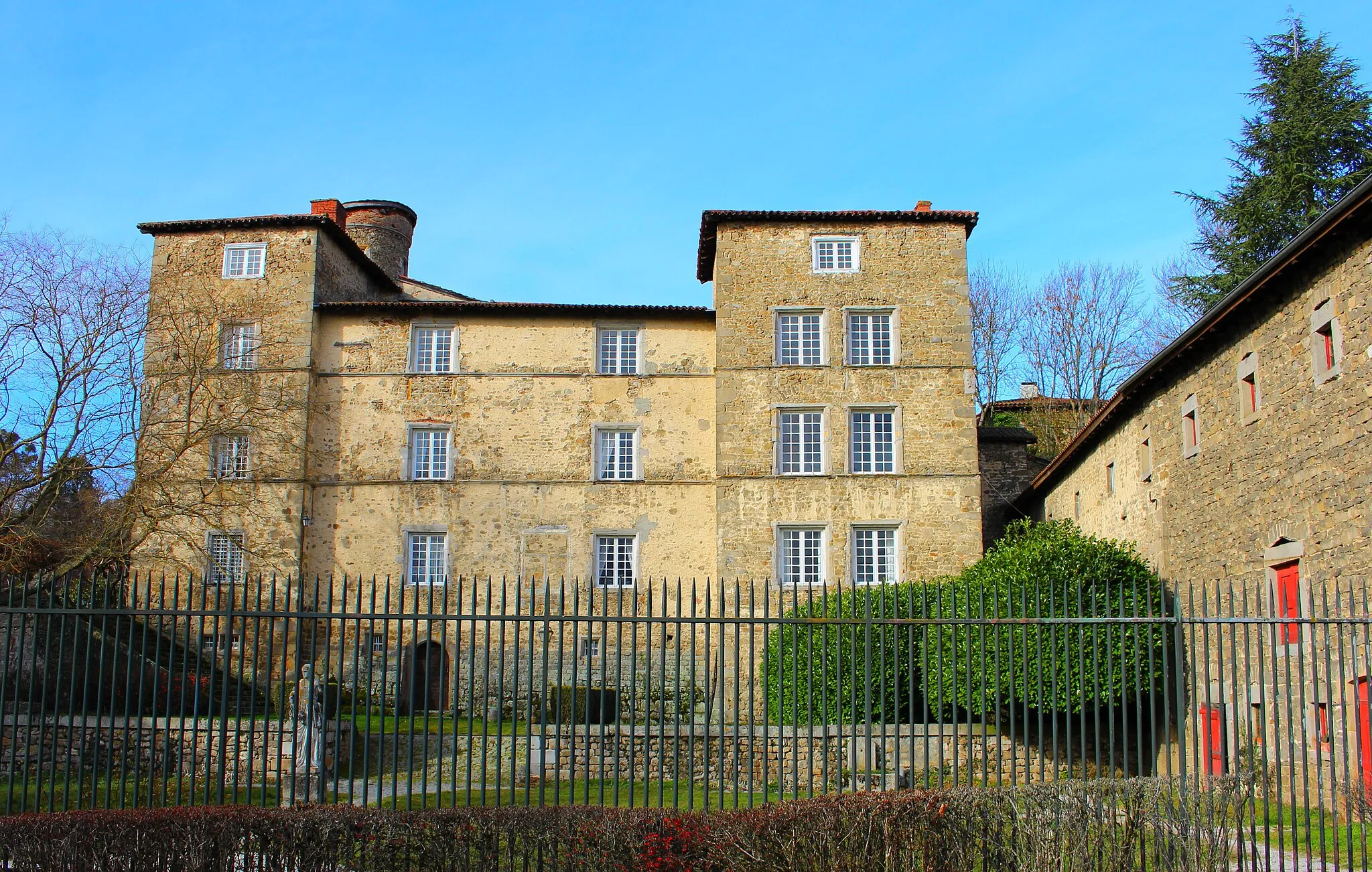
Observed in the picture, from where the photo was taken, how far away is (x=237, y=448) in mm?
27094

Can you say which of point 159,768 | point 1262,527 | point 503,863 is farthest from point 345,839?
point 1262,527

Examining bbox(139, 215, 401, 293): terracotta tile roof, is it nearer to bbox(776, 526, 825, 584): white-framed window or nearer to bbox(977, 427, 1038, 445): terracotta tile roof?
bbox(776, 526, 825, 584): white-framed window

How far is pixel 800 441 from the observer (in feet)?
85.3

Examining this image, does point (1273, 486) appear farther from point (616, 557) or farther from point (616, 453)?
point (616, 453)

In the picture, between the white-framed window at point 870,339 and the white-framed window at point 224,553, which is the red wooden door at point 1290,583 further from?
the white-framed window at point 224,553

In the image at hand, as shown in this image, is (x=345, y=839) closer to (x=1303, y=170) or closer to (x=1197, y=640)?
(x=1197, y=640)

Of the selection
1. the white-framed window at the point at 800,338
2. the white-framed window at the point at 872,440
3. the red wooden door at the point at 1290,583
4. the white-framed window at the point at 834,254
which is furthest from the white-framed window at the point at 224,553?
the red wooden door at the point at 1290,583

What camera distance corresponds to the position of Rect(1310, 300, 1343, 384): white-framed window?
13.2m

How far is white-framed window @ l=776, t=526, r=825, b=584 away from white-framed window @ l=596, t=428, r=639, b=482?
4.14 metres

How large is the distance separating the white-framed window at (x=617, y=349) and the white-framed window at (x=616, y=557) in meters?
4.13

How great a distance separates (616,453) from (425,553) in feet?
17.0

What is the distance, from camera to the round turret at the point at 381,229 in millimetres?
35375

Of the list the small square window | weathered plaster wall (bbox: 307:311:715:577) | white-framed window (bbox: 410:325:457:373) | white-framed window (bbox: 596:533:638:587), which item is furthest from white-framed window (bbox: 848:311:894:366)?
white-framed window (bbox: 410:325:457:373)

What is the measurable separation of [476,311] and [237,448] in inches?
260
